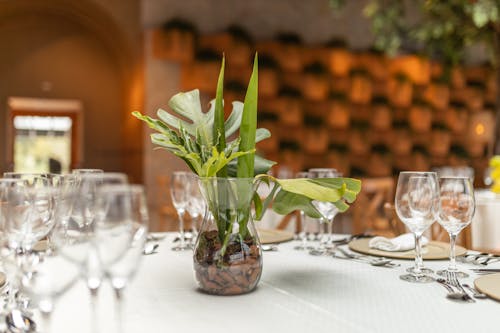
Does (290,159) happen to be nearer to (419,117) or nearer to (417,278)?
(419,117)

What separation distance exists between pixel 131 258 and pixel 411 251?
1.03m

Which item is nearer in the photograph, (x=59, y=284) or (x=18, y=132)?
(x=59, y=284)

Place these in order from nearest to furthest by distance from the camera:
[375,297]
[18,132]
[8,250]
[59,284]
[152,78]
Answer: [59,284] < [8,250] < [375,297] < [152,78] < [18,132]

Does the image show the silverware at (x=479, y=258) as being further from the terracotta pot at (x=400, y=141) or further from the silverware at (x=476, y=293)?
the terracotta pot at (x=400, y=141)

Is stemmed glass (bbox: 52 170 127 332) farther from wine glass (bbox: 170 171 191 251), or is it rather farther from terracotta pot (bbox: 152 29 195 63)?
terracotta pot (bbox: 152 29 195 63)

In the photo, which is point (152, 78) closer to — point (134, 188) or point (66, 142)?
point (66, 142)

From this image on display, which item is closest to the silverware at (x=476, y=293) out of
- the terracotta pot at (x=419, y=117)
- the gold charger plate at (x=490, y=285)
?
the gold charger plate at (x=490, y=285)

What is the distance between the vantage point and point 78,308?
981 mm

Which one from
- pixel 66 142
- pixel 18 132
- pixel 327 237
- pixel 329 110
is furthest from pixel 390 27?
pixel 18 132

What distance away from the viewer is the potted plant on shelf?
3.51 ft

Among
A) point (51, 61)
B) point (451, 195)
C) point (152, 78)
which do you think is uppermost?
point (51, 61)

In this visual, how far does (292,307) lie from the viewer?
1.00 m

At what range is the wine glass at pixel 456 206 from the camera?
4.07ft

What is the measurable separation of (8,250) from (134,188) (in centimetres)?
30
